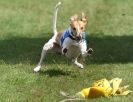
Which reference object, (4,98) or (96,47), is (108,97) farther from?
(96,47)

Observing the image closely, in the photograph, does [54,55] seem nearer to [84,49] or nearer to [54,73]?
[54,73]

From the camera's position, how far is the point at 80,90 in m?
9.73

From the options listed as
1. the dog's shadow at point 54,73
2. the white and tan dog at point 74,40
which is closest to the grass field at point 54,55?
the dog's shadow at point 54,73

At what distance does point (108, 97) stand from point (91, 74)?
2.20 m

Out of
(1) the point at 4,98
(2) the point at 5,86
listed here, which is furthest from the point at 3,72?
(1) the point at 4,98

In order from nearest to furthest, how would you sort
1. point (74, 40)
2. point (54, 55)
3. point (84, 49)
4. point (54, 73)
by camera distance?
point (74, 40) < point (84, 49) < point (54, 73) < point (54, 55)

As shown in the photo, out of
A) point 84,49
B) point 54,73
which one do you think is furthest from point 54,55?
point 84,49

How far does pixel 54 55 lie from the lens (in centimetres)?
1343

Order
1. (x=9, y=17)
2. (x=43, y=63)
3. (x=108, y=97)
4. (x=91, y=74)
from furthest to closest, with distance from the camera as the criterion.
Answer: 1. (x=9, y=17)
2. (x=43, y=63)
3. (x=91, y=74)
4. (x=108, y=97)

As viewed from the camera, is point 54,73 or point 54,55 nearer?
point 54,73

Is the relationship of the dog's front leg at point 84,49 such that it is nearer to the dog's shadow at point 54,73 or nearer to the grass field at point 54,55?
the grass field at point 54,55

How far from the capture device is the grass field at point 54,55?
33.1 ft

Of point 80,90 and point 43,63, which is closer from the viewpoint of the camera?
point 80,90

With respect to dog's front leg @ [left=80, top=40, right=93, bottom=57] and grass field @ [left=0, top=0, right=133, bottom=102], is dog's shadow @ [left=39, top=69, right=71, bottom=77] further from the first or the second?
dog's front leg @ [left=80, top=40, right=93, bottom=57]
